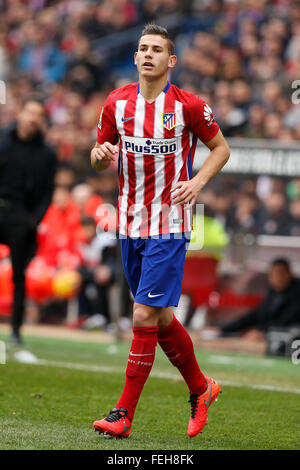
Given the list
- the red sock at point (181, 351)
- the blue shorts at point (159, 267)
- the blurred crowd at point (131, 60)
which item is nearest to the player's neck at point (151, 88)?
the blue shorts at point (159, 267)

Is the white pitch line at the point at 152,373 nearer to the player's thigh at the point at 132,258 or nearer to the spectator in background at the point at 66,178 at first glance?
the player's thigh at the point at 132,258

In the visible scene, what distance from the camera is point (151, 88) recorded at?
532cm

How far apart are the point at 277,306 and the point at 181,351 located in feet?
18.0

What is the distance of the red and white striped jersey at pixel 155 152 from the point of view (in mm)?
5266

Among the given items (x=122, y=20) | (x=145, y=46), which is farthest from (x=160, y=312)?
(x=122, y=20)

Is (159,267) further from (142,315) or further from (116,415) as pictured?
(116,415)

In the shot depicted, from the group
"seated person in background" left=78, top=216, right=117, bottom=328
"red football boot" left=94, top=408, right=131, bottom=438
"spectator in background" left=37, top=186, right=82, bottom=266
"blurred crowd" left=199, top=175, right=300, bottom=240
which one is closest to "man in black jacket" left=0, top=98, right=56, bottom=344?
"blurred crowd" left=199, top=175, right=300, bottom=240

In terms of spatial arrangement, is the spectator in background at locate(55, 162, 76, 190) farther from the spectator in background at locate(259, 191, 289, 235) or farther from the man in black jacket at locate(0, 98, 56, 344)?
the spectator in background at locate(259, 191, 289, 235)

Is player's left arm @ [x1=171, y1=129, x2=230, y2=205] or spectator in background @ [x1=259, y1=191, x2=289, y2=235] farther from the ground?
player's left arm @ [x1=171, y1=129, x2=230, y2=205]

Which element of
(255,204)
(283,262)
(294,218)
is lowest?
(283,262)

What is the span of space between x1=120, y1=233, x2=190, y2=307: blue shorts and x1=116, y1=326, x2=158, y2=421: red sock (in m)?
0.17

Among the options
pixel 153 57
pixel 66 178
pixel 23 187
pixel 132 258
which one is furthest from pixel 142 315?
pixel 66 178

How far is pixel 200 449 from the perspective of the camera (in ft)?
15.5

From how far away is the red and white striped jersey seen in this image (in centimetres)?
527
